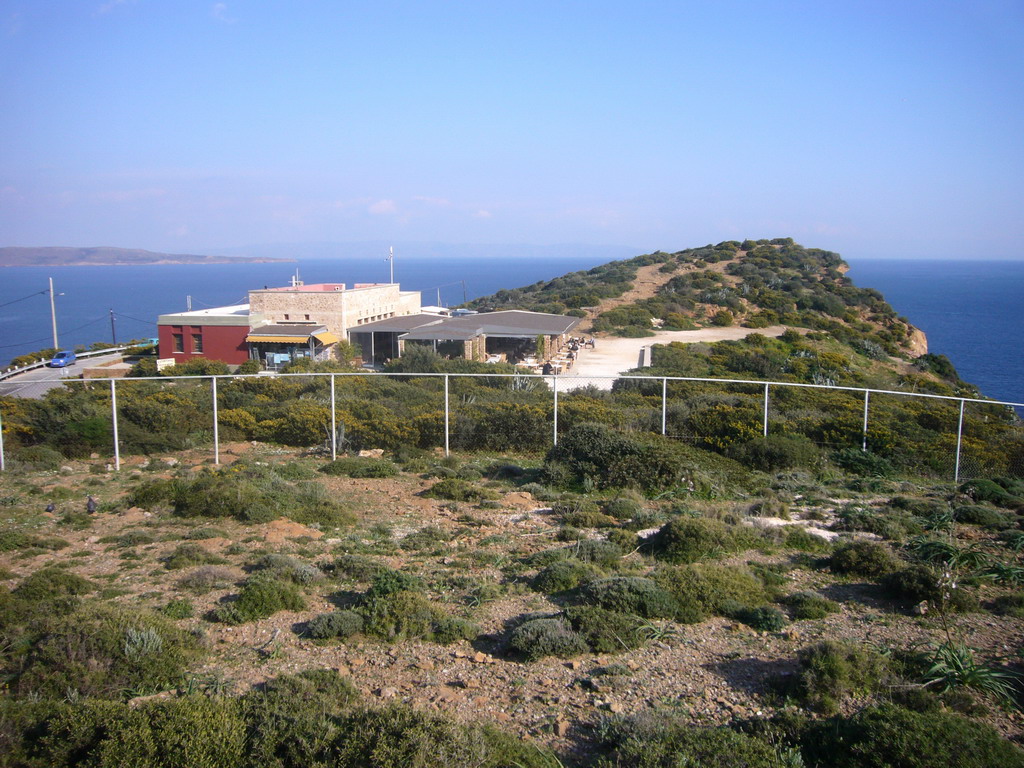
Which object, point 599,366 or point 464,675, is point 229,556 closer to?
point 464,675

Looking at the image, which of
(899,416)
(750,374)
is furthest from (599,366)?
(899,416)

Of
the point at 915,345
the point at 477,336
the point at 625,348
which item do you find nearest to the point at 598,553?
the point at 477,336

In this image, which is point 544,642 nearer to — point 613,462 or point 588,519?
→ point 588,519

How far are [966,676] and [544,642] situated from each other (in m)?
3.12

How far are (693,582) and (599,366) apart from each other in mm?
24610

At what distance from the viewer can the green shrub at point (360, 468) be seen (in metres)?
12.5

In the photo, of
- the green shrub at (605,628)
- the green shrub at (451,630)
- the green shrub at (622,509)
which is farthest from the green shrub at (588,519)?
the green shrub at (451,630)

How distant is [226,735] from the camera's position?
4598 millimetres

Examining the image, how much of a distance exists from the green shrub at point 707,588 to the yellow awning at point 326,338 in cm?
3404

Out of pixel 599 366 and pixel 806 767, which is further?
pixel 599 366

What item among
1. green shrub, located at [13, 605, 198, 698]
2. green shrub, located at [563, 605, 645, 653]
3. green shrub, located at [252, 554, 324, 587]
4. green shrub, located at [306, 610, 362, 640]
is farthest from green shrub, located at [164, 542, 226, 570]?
green shrub, located at [563, 605, 645, 653]

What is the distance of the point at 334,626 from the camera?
649 centimetres

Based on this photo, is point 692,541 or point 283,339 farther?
point 283,339

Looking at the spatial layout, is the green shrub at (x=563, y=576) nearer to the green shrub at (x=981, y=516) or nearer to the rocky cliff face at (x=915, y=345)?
the green shrub at (x=981, y=516)
